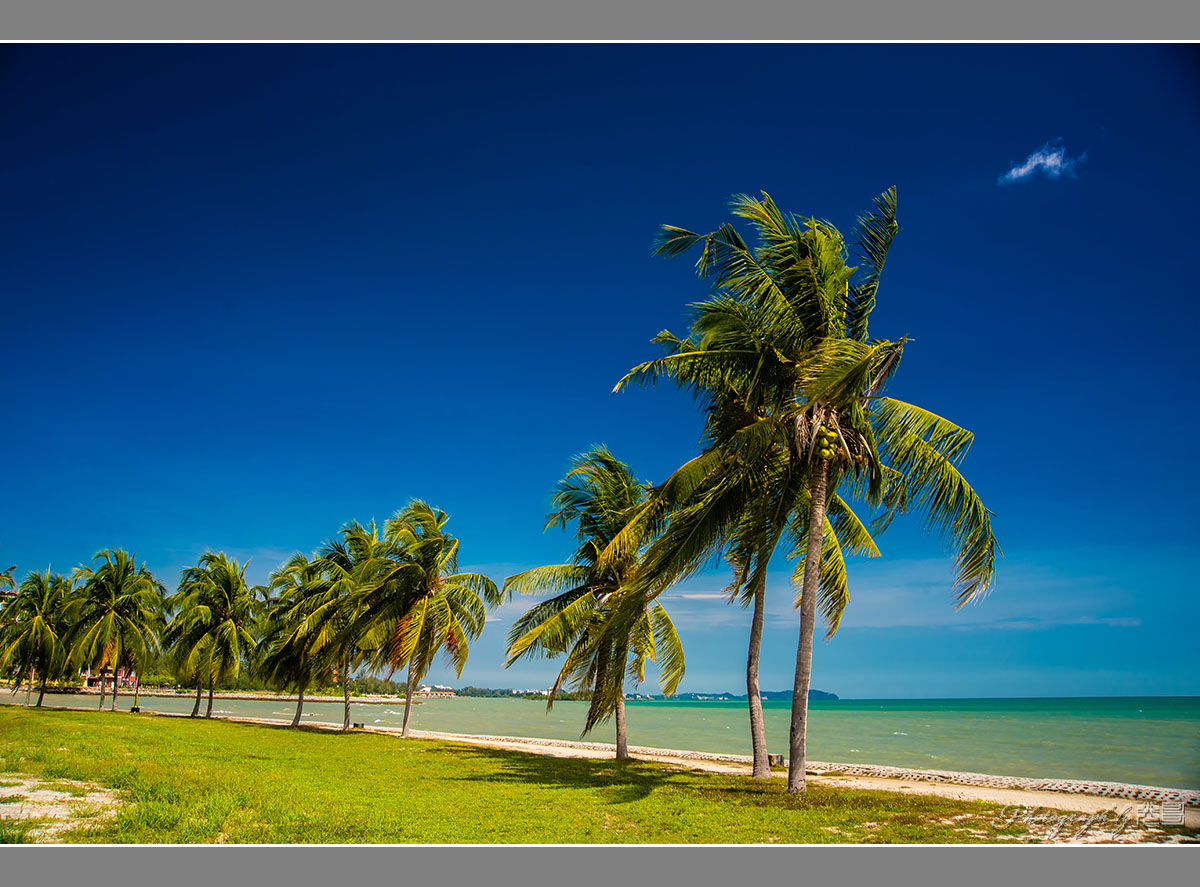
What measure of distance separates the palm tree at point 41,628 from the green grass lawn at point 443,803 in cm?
2092

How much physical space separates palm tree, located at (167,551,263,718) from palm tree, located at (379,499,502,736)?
9564 mm

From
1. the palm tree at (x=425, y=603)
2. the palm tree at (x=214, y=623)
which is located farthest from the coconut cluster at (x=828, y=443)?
the palm tree at (x=214, y=623)

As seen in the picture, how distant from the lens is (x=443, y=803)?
8141 millimetres

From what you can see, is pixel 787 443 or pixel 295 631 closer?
pixel 787 443

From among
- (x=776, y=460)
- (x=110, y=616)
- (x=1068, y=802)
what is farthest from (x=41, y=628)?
(x=1068, y=802)

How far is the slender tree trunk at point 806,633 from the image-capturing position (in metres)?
9.29

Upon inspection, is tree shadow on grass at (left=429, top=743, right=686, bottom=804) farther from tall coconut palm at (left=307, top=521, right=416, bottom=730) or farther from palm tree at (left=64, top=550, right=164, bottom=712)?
palm tree at (left=64, top=550, right=164, bottom=712)

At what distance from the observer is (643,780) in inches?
452

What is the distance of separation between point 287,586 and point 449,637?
11.4m

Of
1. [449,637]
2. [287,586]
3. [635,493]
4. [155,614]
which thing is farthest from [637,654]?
[155,614]

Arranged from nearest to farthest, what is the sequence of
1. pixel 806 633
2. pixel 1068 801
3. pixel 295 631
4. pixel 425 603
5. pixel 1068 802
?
pixel 806 633, pixel 1068 802, pixel 1068 801, pixel 425 603, pixel 295 631

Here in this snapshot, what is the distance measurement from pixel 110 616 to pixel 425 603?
55.6 ft

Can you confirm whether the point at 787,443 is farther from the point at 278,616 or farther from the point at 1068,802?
the point at 278,616

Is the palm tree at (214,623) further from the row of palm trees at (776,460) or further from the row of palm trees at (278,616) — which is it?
the row of palm trees at (776,460)
